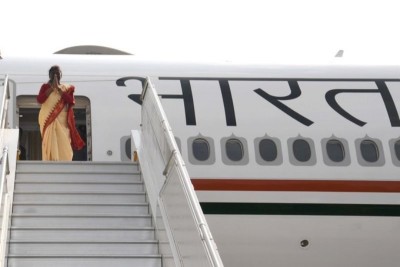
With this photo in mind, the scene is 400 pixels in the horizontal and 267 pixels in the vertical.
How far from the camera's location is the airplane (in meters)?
12.8

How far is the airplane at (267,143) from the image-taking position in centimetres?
1279

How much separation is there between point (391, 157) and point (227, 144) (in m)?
2.39

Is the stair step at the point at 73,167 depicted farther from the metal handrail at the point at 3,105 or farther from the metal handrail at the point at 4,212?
the metal handrail at the point at 4,212

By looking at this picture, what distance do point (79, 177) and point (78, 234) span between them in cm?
144

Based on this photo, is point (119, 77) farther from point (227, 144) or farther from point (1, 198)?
point (1, 198)

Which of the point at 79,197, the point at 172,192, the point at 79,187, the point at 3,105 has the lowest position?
the point at 172,192

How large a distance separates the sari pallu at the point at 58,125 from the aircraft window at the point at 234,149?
2046 millimetres

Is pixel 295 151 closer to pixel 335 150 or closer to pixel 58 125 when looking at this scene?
pixel 335 150

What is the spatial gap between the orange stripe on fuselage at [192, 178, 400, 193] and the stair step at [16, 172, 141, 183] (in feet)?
6.47

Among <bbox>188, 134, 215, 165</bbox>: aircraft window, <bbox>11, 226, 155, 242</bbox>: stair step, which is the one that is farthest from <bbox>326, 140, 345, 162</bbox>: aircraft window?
<bbox>11, 226, 155, 242</bbox>: stair step

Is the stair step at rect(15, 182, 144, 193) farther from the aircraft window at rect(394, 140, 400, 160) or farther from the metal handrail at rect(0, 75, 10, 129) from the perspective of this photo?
the aircraft window at rect(394, 140, 400, 160)

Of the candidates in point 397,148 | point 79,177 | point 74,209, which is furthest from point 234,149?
point 74,209

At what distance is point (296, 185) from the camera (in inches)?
510

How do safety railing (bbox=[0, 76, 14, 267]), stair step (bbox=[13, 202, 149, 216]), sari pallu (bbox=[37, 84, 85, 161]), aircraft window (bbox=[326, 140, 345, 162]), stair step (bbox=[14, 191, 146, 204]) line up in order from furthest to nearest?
aircraft window (bbox=[326, 140, 345, 162]) < sari pallu (bbox=[37, 84, 85, 161]) < stair step (bbox=[14, 191, 146, 204]) < stair step (bbox=[13, 202, 149, 216]) < safety railing (bbox=[0, 76, 14, 267])
